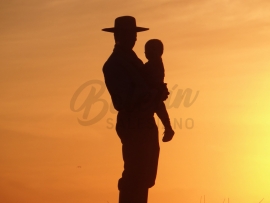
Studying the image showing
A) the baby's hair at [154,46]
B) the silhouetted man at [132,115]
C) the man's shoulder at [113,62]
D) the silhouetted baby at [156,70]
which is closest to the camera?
the silhouetted man at [132,115]

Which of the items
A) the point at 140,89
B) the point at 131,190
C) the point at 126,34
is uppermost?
the point at 126,34

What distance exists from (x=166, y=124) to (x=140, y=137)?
644 mm

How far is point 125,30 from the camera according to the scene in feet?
35.5

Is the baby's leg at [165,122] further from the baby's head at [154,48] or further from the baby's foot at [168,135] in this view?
the baby's head at [154,48]

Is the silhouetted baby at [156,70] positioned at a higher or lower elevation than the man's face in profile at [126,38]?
lower

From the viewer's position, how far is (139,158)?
10.7 m

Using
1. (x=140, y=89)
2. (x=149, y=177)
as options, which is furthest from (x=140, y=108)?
(x=149, y=177)

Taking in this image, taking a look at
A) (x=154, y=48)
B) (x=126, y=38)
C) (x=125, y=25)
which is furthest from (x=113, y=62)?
(x=154, y=48)

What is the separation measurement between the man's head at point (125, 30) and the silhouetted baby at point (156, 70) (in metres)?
0.33

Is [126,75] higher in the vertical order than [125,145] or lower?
higher

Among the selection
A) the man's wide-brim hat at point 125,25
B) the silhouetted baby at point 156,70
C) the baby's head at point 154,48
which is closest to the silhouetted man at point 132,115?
the man's wide-brim hat at point 125,25

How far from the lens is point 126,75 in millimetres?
10742

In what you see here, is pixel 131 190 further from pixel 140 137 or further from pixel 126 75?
pixel 126 75

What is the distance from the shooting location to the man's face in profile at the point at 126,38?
10867 millimetres
